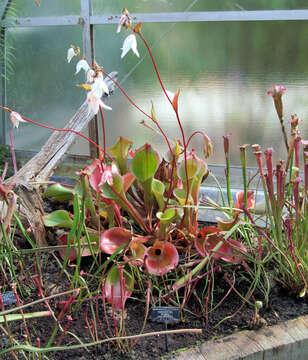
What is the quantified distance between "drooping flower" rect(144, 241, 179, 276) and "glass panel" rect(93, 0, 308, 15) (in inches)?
58.1

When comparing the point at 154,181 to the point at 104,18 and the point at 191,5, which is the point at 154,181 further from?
the point at 104,18

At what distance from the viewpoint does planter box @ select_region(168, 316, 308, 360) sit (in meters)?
0.82

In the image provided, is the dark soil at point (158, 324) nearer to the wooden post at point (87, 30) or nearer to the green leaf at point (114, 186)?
the green leaf at point (114, 186)

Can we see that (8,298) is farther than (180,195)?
No

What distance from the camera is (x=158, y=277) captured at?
3.63ft

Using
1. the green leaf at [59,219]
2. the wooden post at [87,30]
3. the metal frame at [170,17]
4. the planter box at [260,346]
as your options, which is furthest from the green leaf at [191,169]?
the wooden post at [87,30]

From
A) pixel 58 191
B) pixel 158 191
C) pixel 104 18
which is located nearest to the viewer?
pixel 158 191

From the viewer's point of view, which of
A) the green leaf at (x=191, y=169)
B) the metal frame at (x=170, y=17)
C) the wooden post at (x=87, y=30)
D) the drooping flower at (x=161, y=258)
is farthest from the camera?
the wooden post at (x=87, y=30)

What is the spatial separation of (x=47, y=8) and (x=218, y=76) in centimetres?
117

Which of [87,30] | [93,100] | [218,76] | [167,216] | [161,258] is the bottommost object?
[161,258]

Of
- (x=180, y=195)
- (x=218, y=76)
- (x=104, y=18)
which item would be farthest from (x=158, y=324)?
(x=104, y=18)

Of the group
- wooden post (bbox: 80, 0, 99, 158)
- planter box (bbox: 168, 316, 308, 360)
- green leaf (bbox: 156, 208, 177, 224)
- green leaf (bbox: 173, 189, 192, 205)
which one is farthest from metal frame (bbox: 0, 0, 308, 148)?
planter box (bbox: 168, 316, 308, 360)

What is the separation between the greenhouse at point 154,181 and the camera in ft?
2.94

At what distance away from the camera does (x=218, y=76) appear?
2.06 m
